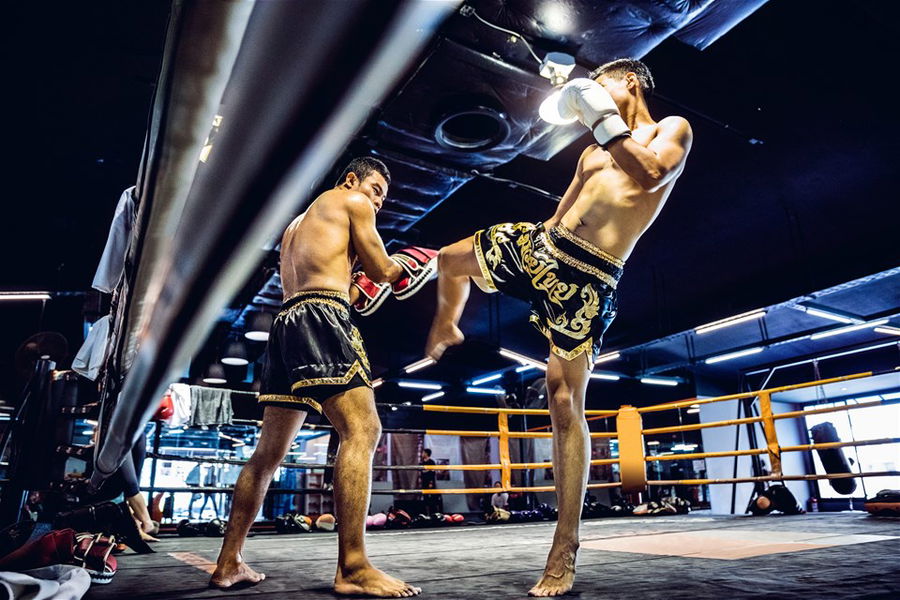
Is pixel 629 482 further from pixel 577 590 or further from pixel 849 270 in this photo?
pixel 849 270

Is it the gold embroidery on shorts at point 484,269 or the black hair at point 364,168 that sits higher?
the black hair at point 364,168

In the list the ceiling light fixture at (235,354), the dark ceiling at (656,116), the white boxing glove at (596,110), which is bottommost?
the white boxing glove at (596,110)

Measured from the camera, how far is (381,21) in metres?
0.27

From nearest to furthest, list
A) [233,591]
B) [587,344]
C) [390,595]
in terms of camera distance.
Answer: [390,595]
[233,591]
[587,344]

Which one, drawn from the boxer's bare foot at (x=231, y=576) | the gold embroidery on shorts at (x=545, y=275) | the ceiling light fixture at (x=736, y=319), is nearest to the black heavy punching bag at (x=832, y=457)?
the ceiling light fixture at (x=736, y=319)

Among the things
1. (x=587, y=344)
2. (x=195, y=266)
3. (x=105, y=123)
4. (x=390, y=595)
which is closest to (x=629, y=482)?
(x=587, y=344)

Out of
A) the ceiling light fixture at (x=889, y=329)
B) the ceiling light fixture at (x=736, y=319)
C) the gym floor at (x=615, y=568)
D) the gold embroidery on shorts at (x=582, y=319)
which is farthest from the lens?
the ceiling light fixture at (x=889, y=329)

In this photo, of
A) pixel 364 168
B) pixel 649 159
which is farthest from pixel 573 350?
pixel 364 168

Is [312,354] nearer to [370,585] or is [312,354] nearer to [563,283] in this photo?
[370,585]

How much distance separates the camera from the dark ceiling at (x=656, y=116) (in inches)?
169

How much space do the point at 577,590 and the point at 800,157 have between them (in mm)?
6696

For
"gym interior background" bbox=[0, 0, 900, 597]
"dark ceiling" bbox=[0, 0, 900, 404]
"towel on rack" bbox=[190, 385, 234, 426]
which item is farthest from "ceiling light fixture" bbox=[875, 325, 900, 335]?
"towel on rack" bbox=[190, 385, 234, 426]

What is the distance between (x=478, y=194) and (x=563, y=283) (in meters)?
5.70

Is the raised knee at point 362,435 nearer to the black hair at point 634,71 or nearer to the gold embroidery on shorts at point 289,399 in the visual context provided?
the gold embroidery on shorts at point 289,399
